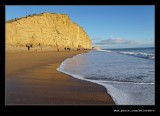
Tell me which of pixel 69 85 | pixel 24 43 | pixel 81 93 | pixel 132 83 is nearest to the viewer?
pixel 81 93

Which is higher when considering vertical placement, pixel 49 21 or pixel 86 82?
pixel 49 21

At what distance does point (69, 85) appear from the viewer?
597 centimetres

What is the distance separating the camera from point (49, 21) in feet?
115

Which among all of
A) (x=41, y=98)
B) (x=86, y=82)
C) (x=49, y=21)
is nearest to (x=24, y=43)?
(x=49, y=21)
